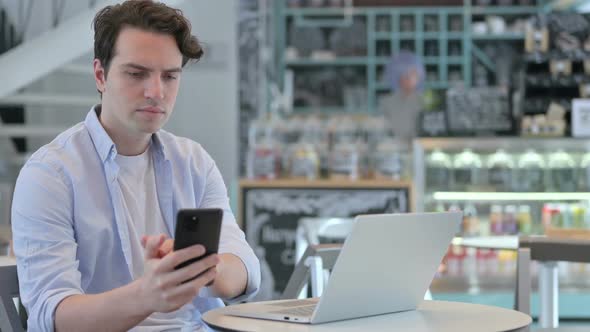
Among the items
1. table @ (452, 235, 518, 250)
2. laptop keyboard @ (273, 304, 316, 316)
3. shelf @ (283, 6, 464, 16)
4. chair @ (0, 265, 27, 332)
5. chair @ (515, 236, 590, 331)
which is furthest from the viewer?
shelf @ (283, 6, 464, 16)

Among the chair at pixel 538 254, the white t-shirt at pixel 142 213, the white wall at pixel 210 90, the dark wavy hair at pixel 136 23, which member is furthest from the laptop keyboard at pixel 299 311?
the white wall at pixel 210 90

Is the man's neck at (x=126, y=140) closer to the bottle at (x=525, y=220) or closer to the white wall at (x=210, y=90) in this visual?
A: the bottle at (x=525, y=220)

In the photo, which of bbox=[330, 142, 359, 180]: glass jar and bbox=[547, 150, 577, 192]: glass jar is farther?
bbox=[330, 142, 359, 180]: glass jar

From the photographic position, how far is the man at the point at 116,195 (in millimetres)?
1982

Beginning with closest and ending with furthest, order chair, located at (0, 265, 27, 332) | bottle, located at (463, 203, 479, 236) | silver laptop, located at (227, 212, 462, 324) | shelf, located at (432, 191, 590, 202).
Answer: silver laptop, located at (227, 212, 462, 324) → chair, located at (0, 265, 27, 332) → shelf, located at (432, 191, 590, 202) → bottle, located at (463, 203, 479, 236)

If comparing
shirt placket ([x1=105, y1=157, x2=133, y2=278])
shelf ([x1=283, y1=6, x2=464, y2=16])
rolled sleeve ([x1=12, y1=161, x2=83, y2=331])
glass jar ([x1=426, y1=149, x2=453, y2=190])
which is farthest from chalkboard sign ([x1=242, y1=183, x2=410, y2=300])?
shelf ([x1=283, y1=6, x2=464, y2=16])

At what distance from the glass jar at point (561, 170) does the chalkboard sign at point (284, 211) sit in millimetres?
975

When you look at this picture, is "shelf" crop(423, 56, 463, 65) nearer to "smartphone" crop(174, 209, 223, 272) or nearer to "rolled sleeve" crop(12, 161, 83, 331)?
"rolled sleeve" crop(12, 161, 83, 331)

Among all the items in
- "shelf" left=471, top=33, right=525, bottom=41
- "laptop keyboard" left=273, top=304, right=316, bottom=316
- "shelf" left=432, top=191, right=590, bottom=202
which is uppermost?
"shelf" left=471, top=33, right=525, bottom=41

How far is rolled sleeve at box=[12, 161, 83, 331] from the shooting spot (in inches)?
77.1

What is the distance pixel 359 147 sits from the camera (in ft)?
21.4

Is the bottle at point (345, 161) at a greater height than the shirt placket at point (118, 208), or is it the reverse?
the shirt placket at point (118, 208)

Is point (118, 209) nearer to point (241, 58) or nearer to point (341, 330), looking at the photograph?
point (341, 330)

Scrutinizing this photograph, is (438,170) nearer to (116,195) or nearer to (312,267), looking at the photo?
(312,267)
